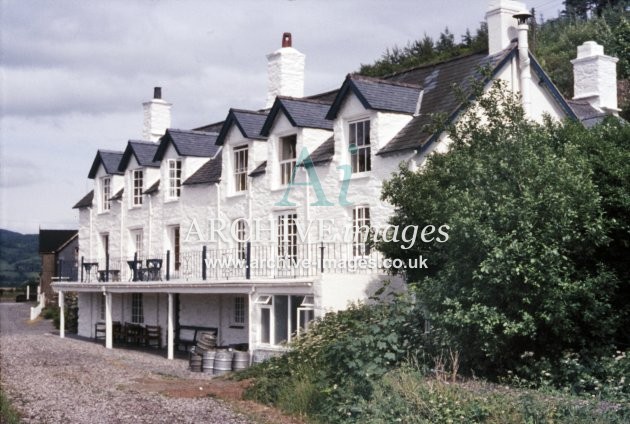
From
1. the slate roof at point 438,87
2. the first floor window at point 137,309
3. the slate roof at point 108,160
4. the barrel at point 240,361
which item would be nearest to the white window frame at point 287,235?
the barrel at point 240,361

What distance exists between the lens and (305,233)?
23.4m


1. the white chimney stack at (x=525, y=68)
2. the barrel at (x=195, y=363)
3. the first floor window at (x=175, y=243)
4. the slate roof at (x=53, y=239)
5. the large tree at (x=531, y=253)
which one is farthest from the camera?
the slate roof at (x=53, y=239)

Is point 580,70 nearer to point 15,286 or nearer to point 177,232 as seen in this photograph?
point 177,232

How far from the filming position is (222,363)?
2202cm

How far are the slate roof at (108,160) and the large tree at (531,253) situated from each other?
23.3 metres

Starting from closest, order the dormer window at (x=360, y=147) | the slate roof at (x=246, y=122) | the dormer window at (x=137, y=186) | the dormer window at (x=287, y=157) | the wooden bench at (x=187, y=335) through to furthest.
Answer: the dormer window at (x=360, y=147), the dormer window at (x=287, y=157), the slate roof at (x=246, y=122), the wooden bench at (x=187, y=335), the dormer window at (x=137, y=186)

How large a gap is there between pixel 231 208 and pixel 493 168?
1394 centimetres

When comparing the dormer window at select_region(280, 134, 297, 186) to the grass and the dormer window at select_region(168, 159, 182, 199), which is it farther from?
the grass

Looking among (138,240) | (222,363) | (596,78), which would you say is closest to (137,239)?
(138,240)

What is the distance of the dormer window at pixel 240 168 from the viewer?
2683 cm

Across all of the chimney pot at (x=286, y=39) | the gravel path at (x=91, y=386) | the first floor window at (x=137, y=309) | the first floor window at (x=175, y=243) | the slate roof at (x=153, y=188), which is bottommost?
the gravel path at (x=91, y=386)

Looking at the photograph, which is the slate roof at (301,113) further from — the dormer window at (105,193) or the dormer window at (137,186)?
the dormer window at (105,193)

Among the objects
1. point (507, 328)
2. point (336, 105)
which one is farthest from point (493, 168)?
point (336, 105)

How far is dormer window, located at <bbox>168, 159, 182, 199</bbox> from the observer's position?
3032 centimetres
